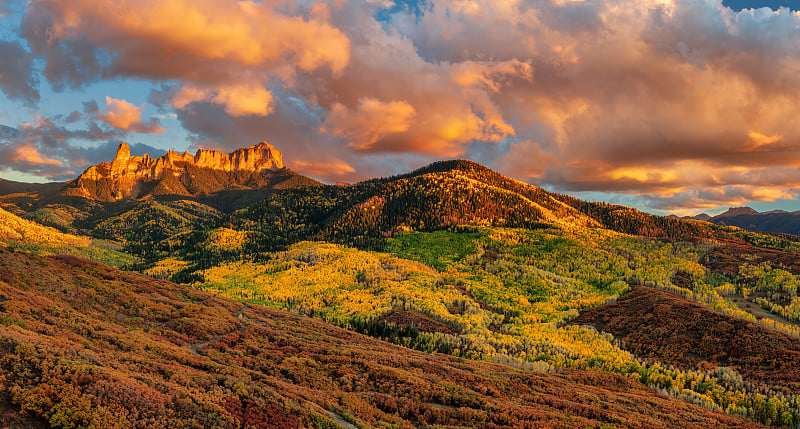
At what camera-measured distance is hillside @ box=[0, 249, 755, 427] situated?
2128 cm

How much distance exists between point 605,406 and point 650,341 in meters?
88.2

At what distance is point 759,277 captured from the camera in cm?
18338

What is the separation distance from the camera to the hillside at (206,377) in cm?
2128

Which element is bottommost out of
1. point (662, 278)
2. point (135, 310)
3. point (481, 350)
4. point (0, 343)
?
point (481, 350)

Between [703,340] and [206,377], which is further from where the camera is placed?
[703,340]

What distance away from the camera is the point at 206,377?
2917 cm

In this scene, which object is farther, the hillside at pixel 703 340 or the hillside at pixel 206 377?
the hillside at pixel 703 340

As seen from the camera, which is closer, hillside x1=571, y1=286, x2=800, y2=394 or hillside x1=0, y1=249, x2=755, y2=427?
hillside x1=0, y1=249, x2=755, y2=427

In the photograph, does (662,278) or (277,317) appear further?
(662,278)

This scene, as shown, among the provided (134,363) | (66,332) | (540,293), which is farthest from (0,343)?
(540,293)

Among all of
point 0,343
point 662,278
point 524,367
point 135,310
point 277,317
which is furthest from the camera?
point 662,278

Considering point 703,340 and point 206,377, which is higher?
point 703,340

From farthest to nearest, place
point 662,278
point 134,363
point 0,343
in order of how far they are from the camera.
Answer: point 662,278 < point 134,363 < point 0,343

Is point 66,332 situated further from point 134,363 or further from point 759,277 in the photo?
point 759,277
